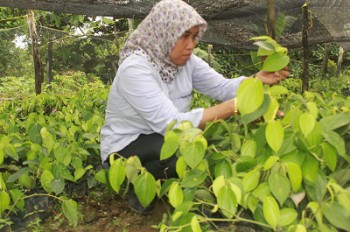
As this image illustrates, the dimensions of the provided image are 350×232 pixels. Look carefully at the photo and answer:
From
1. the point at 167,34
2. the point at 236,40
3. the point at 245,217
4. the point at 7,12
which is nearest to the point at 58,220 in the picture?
the point at 167,34

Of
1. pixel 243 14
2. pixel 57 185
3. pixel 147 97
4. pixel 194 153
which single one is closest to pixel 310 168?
pixel 194 153

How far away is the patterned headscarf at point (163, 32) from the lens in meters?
1.72

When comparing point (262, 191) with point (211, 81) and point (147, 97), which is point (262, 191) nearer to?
point (147, 97)

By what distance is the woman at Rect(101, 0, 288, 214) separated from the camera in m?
1.71

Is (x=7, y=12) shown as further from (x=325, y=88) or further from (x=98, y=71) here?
(x=325, y=88)

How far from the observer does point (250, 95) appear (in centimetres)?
108

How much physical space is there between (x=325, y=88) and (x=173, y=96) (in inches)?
107

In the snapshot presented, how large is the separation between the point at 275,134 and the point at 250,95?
109 millimetres

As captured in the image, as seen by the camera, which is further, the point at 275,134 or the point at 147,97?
the point at 147,97

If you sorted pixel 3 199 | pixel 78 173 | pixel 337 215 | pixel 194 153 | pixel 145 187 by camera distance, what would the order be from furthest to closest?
pixel 78 173 → pixel 3 199 → pixel 145 187 → pixel 194 153 → pixel 337 215

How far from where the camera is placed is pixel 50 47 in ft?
17.7

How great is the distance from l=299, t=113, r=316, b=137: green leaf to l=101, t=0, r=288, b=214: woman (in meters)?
0.52

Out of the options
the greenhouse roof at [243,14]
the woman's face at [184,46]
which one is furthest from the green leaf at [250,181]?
the greenhouse roof at [243,14]

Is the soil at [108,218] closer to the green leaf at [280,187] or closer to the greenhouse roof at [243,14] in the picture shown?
the green leaf at [280,187]
